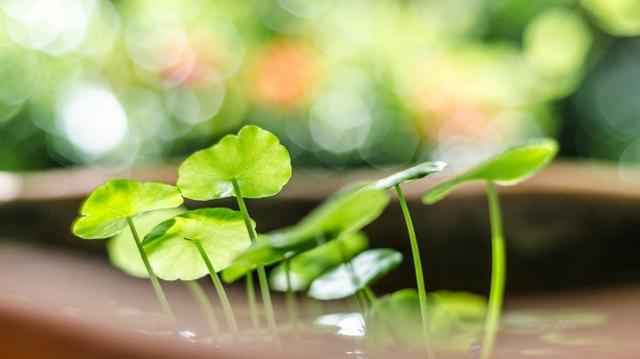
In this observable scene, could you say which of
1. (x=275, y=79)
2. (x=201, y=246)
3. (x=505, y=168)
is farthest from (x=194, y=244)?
(x=275, y=79)

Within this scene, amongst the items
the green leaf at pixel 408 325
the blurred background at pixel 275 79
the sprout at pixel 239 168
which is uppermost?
the blurred background at pixel 275 79

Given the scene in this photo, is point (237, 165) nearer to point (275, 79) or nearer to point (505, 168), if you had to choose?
point (505, 168)

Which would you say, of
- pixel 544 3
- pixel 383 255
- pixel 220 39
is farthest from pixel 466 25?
pixel 383 255

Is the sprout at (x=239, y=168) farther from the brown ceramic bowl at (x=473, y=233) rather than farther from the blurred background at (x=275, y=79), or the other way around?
the blurred background at (x=275, y=79)

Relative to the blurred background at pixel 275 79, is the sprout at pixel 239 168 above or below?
below

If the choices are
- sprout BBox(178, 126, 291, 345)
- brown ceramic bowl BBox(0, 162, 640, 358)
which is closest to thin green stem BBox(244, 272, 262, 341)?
sprout BBox(178, 126, 291, 345)

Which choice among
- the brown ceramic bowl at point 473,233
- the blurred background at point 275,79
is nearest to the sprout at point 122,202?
the brown ceramic bowl at point 473,233

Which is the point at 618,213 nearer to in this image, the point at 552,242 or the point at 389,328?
the point at 552,242

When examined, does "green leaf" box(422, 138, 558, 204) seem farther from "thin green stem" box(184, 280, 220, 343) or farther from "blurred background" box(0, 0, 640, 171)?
"blurred background" box(0, 0, 640, 171)
